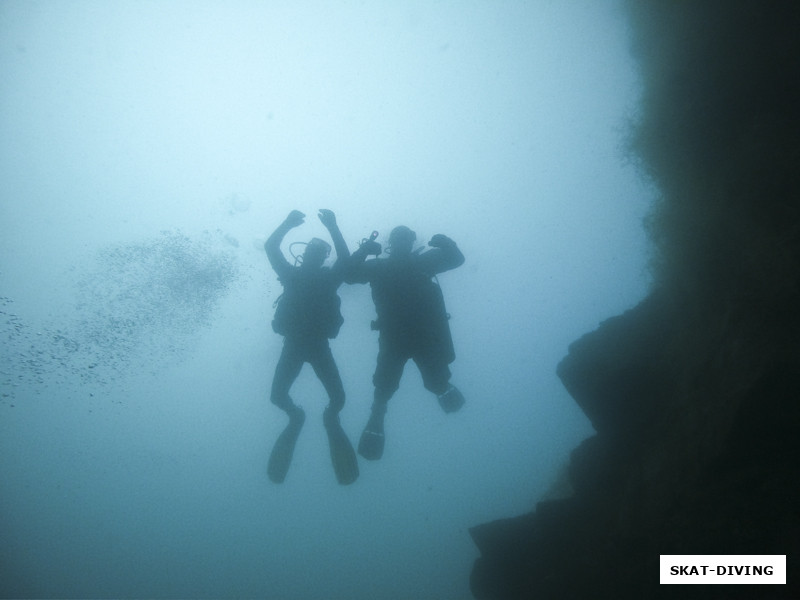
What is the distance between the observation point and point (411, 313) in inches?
Result: 228

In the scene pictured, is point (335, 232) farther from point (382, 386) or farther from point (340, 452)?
point (340, 452)

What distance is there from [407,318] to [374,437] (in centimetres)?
204

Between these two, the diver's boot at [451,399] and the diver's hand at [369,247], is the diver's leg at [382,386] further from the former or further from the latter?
the diver's hand at [369,247]

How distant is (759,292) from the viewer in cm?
406

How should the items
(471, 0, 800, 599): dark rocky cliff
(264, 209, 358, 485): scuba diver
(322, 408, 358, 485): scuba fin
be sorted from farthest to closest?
(322, 408, 358, 485): scuba fin → (264, 209, 358, 485): scuba diver → (471, 0, 800, 599): dark rocky cliff

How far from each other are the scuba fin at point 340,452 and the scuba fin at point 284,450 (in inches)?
19.9

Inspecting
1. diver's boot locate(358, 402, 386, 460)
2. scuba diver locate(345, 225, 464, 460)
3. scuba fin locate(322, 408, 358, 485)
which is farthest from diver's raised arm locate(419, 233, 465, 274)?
scuba fin locate(322, 408, 358, 485)

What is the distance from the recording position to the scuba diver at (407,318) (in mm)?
5746

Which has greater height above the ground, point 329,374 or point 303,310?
point 303,310

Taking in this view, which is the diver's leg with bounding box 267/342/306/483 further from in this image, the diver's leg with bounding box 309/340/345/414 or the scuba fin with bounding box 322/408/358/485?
the scuba fin with bounding box 322/408/358/485

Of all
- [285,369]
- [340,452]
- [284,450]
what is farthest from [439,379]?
[284,450]

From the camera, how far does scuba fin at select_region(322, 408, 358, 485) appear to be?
644 centimetres

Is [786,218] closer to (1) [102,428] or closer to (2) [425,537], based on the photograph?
(2) [425,537]

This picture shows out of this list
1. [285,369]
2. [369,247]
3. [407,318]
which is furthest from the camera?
[285,369]
